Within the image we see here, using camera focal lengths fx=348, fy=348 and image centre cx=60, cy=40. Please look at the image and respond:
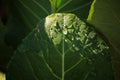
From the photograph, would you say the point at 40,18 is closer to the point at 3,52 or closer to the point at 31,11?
the point at 31,11

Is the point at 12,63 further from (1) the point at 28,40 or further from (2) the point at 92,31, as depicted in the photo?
(2) the point at 92,31

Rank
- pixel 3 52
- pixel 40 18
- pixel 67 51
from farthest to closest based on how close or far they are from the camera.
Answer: pixel 3 52 → pixel 40 18 → pixel 67 51

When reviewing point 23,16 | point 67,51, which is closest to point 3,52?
point 23,16

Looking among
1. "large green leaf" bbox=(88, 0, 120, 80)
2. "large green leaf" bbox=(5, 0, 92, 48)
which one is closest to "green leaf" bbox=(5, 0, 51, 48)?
"large green leaf" bbox=(5, 0, 92, 48)

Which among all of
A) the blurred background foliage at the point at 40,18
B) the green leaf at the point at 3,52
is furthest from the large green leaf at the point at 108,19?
the green leaf at the point at 3,52

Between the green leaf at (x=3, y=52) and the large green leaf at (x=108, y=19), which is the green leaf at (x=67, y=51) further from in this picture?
the green leaf at (x=3, y=52)

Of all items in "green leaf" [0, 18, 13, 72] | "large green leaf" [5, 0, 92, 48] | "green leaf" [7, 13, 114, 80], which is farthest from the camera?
"green leaf" [0, 18, 13, 72]

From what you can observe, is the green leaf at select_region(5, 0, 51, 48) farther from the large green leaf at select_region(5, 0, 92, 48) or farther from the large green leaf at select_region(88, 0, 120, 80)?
the large green leaf at select_region(88, 0, 120, 80)
